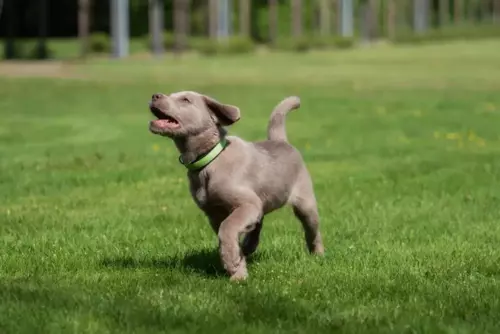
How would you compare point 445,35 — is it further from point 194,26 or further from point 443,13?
point 194,26

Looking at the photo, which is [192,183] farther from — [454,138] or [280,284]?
[454,138]

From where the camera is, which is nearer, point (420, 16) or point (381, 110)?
point (381, 110)

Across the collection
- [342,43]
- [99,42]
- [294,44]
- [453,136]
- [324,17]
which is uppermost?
[453,136]

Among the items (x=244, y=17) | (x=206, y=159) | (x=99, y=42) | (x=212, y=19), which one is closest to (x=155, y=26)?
(x=99, y=42)

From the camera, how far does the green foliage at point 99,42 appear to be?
1718 inches

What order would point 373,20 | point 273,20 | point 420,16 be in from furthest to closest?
1. point 420,16
2. point 373,20
3. point 273,20

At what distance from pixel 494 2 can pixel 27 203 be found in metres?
88.3

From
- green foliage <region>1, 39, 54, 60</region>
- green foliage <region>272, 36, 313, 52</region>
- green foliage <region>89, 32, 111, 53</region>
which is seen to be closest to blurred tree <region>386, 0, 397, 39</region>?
green foliage <region>272, 36, 313, 52</region>

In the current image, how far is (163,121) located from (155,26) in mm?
Result: 40570

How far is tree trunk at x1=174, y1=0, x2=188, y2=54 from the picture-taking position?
157 feet

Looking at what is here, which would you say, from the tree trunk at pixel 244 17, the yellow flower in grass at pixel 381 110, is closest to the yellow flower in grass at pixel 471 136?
the yellow flower in grass at pixel 381 110

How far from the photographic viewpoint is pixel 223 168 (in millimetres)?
5680

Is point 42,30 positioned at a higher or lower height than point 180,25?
higher

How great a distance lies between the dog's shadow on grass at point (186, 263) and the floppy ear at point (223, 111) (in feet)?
2.73
